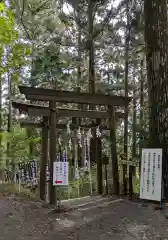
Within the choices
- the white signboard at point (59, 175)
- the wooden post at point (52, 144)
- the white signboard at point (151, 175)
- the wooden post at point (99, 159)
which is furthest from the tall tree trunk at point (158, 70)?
the wooden post at point (52, 144)

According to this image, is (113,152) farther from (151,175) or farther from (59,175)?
(59,175)

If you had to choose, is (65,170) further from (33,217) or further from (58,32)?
(58,32)

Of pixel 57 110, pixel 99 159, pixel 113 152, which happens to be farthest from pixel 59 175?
pixel 99 159

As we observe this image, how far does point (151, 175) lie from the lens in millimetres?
5914

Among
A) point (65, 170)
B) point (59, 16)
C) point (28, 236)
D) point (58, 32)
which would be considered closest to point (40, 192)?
point (65, 170)

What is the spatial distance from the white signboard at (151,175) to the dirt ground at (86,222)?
0.29 m

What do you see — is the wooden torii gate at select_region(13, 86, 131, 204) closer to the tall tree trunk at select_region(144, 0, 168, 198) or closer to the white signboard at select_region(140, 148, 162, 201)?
the tall tree trunk at select_region(144, 0, 168, 198)

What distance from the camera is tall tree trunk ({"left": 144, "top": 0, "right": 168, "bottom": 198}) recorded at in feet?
20.7

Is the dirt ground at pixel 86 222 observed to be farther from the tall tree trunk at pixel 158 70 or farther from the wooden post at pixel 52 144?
the tall tree trunk at pixel 158 70

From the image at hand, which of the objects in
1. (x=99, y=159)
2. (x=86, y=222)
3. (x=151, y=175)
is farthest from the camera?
(x=99, y=159)

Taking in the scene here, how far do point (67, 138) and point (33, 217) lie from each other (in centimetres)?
284

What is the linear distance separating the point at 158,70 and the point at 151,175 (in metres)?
2.43

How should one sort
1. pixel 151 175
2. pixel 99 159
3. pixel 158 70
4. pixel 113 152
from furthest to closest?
pixel 99 159 → pixel 113 152 → pixel 158 70 → pixel 151 175

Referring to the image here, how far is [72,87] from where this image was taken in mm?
14438
